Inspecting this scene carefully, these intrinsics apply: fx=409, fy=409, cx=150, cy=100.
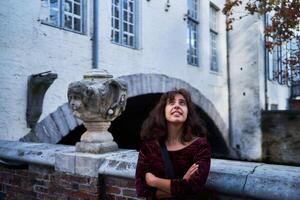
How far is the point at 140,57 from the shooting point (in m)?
8.34

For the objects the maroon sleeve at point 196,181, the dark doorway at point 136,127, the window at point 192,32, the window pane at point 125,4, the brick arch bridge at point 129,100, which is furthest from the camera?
the window at point 192,32

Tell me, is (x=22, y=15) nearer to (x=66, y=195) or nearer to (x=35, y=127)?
(x=35, y=127)

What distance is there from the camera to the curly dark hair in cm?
235

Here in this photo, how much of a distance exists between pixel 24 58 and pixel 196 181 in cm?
412

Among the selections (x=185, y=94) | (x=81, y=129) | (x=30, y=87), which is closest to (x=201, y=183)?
(x=185, y=94)

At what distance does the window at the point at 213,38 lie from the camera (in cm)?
1271

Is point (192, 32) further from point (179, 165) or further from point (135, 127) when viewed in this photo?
point (179, 165)

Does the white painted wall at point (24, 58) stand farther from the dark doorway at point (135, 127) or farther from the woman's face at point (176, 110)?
the woman's face at point (176, 110)

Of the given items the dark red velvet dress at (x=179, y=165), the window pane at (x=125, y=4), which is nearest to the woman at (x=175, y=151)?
the dark red velvet dress at (x=179, y=165)

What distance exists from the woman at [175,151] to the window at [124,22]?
5.39 meters

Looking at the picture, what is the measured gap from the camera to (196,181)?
85.2 inches

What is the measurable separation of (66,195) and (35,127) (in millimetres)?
2419

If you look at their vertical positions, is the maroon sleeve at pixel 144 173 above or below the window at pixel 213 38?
below

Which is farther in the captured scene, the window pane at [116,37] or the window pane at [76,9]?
the window pane at [116,37]
